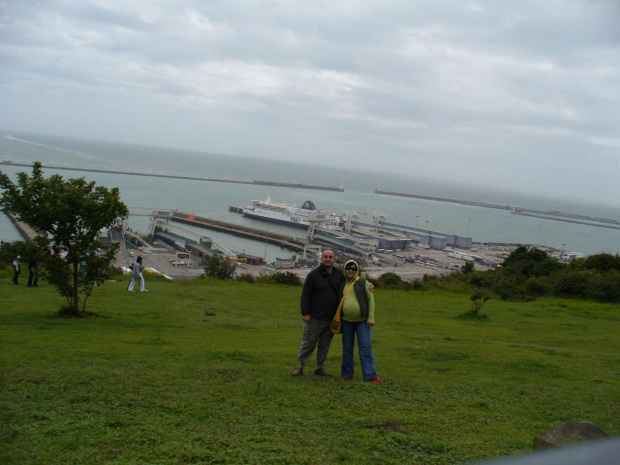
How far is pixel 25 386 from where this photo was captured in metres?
3.45

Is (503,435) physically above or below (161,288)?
above

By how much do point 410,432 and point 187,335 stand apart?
162 inches

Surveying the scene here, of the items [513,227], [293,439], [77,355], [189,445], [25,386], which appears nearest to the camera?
[189,445]

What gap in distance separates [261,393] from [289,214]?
54.5 m

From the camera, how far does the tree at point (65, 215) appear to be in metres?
6.50

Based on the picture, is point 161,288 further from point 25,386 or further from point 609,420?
point 609,420

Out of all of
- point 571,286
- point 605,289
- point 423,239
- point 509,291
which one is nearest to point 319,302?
point 509,291

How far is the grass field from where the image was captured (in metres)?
2.64

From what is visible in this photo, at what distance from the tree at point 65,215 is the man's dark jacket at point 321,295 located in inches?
157

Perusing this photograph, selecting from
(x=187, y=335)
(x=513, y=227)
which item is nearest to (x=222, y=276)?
(x=187, y=335)

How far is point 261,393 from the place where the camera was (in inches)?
145

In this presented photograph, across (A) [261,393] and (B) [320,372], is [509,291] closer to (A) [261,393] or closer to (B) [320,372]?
(B) [320,372]

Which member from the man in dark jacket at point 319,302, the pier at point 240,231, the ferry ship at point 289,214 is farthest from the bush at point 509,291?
the ferry ship at point 289,214

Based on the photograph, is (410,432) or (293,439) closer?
(293,439)
